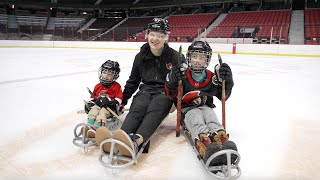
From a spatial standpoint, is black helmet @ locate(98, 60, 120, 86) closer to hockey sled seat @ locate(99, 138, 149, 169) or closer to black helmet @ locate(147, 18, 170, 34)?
black helmet @ locate(147, 18, 170, 34)

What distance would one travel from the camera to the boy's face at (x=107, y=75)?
217cm

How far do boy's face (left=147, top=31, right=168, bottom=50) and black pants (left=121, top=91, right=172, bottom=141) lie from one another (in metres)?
0.40

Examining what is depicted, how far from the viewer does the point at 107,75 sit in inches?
85.8

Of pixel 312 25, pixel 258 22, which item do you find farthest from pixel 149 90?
pixel 258 22

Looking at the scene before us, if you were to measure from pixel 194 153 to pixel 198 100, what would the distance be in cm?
40

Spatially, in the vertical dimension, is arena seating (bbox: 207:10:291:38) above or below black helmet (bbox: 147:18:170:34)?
above

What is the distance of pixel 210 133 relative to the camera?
1.62m

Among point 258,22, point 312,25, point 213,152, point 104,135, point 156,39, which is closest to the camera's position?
point 213,152

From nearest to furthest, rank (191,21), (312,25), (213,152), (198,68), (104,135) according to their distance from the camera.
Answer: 1. (213,152)
2. (104,135)
3. (198,68)
4. (312,25)
5. (191,21)

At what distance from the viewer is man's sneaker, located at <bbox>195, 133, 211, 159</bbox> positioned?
1.52m

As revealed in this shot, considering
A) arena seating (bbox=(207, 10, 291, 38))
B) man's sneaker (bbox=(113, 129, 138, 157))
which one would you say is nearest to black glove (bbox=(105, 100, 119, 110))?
man's sneaker (bbox=(113, 129, 138, 157))

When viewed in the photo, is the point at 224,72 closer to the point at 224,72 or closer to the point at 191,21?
the point at 224,72

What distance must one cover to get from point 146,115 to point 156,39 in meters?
0.62

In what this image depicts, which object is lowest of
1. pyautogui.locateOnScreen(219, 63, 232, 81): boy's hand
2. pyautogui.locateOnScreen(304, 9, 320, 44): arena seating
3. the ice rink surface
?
the ice rink surface
